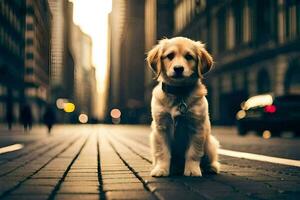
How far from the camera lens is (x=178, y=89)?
5680 millimetres

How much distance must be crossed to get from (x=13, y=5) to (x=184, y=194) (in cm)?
6381

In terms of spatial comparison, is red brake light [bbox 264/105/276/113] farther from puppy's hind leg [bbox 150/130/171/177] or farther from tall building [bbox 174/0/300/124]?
tall building [bbox 174/0/300/124]

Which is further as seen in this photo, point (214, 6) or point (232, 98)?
point (214, 6)

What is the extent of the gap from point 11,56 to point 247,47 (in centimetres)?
3289

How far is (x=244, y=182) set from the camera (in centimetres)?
554

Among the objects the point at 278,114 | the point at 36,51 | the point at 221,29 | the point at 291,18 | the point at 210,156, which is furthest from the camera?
the point at 36,51

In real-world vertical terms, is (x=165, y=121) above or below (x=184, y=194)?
above

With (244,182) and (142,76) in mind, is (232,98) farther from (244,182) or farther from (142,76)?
(142,76)

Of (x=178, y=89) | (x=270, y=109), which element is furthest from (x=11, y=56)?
(x=178, y=89)

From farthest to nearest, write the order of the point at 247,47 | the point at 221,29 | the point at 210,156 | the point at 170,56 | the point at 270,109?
the point at 221,29
the point at 247,47
the point at 270,109
the point at 210,156
the point at 170,56

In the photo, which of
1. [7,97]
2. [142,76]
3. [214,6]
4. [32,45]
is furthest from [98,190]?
[142,76]

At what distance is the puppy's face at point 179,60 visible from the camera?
5469 millimetres

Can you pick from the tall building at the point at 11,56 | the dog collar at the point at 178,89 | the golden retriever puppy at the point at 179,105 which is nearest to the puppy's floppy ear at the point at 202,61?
the golden retriever puppy at the point at 179,105

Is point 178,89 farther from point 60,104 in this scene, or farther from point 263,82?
point 60,104
